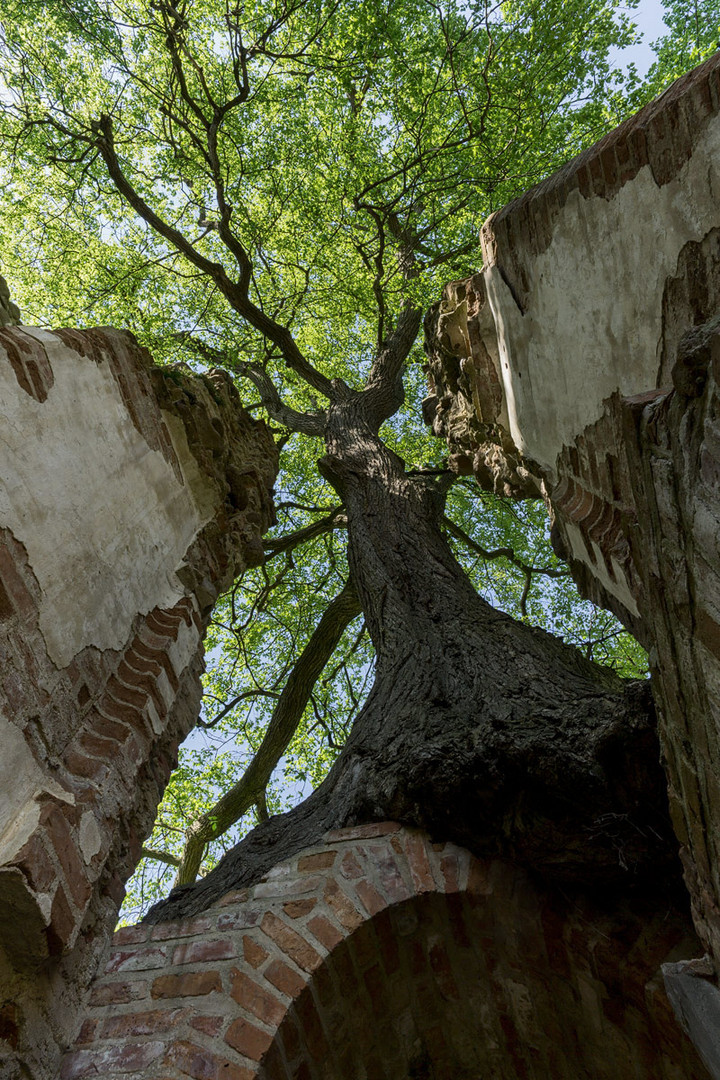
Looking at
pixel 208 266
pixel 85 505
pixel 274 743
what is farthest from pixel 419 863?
pixel 208 266

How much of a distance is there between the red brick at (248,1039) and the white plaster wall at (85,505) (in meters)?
1.43

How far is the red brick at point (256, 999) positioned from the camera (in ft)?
7.00

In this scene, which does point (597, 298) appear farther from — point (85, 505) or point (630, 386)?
point (85, 505)

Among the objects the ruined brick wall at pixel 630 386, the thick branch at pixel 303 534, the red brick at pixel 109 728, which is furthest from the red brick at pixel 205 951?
the thick branch at pixel 303 534

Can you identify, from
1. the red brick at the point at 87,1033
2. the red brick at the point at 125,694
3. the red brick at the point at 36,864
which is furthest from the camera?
the red brick at the point at 125,694

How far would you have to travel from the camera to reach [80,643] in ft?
9.11

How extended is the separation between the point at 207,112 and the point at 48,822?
8.65 meters

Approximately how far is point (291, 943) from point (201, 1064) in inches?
17.6

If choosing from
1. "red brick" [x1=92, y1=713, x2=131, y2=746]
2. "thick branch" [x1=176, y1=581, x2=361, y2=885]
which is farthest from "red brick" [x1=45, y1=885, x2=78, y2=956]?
"thick branch" [x1=176, y1=581, x2=361, y2=885]

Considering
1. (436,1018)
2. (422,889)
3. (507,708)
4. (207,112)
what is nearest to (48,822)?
(422,889)

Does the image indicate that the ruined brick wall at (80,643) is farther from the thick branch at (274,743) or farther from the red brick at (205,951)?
the thick branch at (274,743)

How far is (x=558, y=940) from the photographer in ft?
7.98

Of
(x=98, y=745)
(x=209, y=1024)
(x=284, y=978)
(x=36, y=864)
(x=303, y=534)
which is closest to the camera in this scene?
(x=36, y=864)

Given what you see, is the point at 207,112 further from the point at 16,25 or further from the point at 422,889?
the point at 422,889
